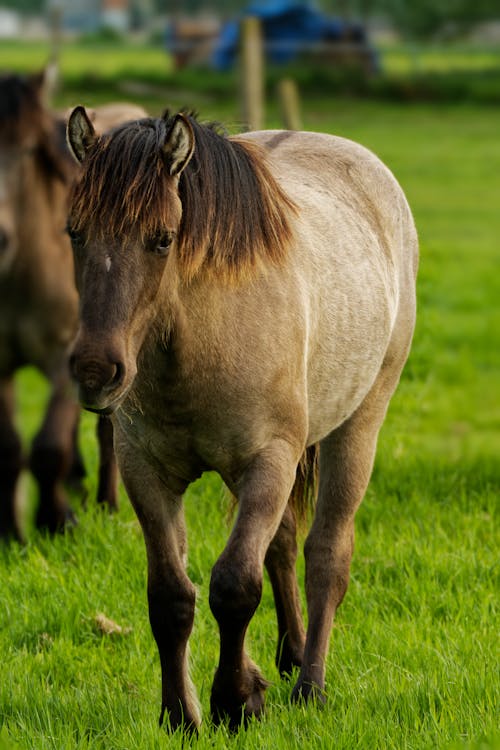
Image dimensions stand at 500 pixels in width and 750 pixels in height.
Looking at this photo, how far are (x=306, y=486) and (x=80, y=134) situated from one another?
6.21 ft

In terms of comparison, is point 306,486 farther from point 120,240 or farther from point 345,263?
point 120,240

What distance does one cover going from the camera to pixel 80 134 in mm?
3664

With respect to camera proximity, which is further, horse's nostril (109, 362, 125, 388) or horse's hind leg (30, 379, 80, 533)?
horse's hind leg (30, 379, 80, 533)

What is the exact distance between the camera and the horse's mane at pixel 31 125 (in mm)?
6812

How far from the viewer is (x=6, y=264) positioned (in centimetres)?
679

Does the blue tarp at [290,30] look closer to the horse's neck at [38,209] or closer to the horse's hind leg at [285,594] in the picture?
the horse's neck at [38,209]

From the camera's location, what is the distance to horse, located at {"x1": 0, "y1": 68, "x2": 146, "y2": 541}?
6688 mm

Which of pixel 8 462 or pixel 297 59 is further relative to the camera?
pixel 297 59

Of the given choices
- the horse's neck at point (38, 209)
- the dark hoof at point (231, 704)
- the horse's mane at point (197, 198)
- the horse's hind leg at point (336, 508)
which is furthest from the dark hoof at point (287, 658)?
the horse's neck at point (38, 209)

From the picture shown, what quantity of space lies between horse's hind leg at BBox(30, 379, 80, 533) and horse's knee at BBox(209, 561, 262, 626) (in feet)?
8.84

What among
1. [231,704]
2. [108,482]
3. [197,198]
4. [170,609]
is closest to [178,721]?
[231,704]

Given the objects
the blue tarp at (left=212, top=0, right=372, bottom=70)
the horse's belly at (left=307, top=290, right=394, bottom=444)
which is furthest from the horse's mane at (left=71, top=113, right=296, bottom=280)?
the blue tarp at (left=212, top=0, right=372, bottom=70)

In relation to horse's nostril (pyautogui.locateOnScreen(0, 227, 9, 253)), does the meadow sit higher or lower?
lower

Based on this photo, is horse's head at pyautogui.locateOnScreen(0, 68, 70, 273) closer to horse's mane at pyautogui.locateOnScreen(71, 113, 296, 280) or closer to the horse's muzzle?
horse's mane at pyautogui.locateOnScreen(71, 113, 296, 280)
